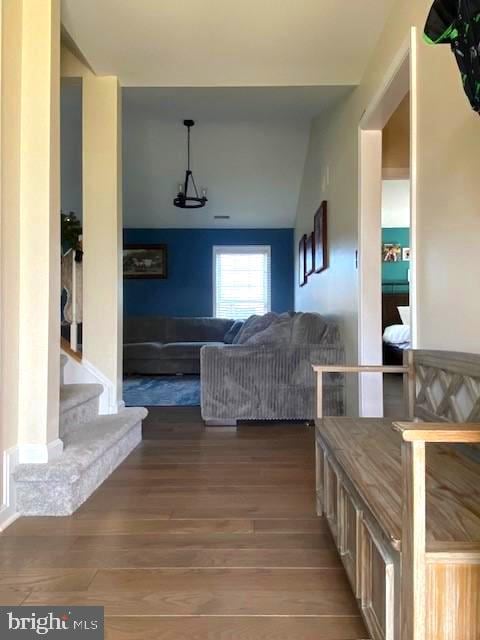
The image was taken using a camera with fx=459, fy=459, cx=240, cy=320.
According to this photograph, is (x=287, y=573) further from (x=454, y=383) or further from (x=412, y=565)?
(x=454, y=383)

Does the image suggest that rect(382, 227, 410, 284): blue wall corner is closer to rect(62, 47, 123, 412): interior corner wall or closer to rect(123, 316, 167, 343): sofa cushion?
rect(123, 316, 167, 343): sofa cushion

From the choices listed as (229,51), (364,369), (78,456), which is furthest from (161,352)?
(364,369)

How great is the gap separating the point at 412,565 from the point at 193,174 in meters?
6.29

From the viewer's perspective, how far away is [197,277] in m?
7.96

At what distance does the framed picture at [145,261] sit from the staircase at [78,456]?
16.1 ft

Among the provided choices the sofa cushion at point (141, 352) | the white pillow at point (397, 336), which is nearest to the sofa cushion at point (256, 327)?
the white pillow at point (397, 336)

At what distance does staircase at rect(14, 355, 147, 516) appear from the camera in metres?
1.94

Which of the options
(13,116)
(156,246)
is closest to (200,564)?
(13,116)

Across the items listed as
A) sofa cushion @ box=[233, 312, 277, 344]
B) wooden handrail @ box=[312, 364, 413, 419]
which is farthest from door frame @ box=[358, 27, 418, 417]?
sofa cushion @ box=[233, 312, 277, 344]

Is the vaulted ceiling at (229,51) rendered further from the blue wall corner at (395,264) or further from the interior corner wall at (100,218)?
the blue wall corner at (395,264)

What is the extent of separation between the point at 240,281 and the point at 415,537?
725cm

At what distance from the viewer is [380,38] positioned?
2746 millimetres

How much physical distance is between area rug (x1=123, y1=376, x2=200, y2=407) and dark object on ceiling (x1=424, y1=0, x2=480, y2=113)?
381 cm

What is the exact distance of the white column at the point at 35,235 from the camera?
2.00 meters
